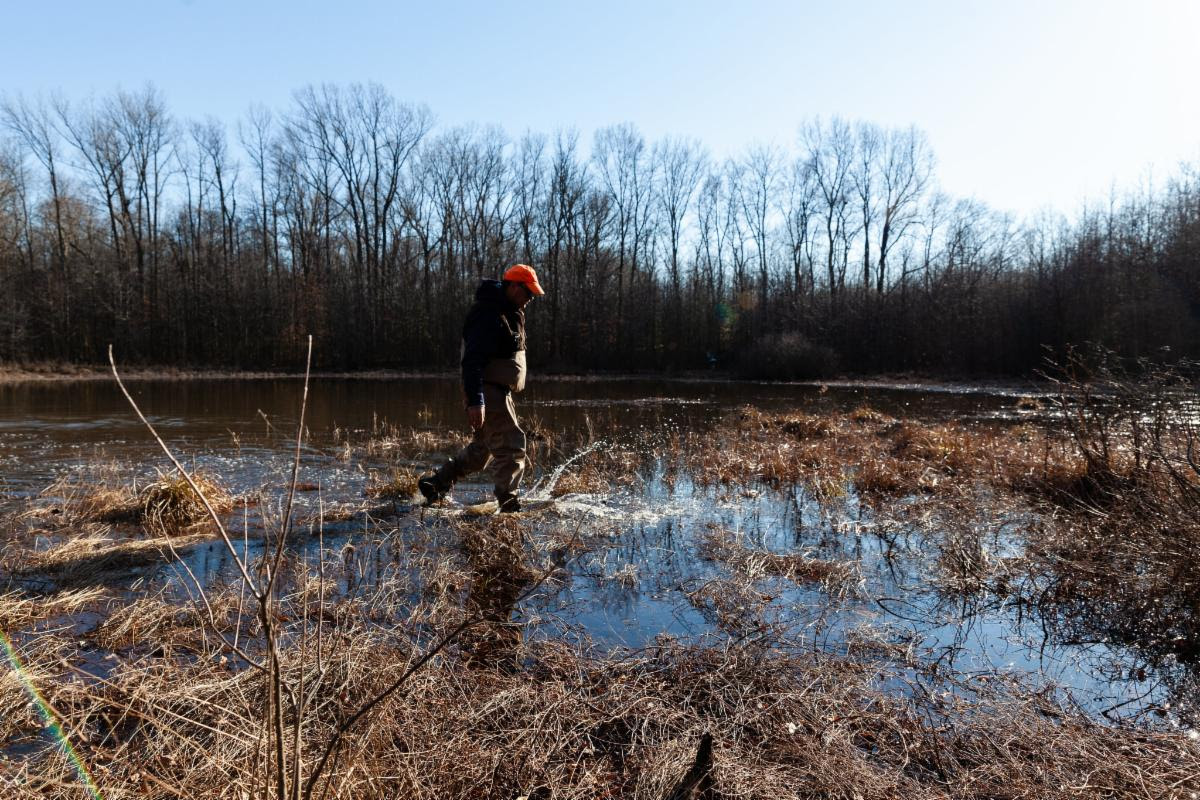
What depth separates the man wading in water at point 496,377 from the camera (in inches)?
242

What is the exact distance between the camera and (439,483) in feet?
22.3

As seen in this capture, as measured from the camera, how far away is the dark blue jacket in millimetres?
6133

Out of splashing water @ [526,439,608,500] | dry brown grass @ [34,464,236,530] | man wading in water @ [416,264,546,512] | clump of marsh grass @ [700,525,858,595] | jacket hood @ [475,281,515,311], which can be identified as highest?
jacket hood @ [475,281,515,311]

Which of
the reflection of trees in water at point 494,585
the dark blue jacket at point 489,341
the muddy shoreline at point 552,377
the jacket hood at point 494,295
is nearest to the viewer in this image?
the reflection of trees in water at point 494,585

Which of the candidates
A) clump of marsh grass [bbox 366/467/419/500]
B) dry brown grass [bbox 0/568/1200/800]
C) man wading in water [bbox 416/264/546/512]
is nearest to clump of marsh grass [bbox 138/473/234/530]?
clump of marsh grass [bbox 366/467/419/500]

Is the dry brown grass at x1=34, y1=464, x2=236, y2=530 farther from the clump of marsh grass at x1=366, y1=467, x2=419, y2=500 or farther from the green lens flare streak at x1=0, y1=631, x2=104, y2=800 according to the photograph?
the green lens flare streak at x1=0, y1=631, x2=104, y2=800

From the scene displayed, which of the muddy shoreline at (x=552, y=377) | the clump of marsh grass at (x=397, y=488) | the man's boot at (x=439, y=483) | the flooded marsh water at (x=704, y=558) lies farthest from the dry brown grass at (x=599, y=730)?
the muddy shoreline at (x=552, y=377)

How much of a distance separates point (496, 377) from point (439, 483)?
1373mm

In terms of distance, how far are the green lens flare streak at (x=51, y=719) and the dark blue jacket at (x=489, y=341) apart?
361 centimetres

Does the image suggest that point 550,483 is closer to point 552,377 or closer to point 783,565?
point 783,565

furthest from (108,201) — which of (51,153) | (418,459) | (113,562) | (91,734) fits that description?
(91,734)

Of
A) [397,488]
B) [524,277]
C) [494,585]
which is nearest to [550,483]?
[397,488]

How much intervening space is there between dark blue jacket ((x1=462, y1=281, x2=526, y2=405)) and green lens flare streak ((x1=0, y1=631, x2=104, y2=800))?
3.61 meters

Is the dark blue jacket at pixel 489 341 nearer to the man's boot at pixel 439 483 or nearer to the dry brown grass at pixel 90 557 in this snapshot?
the man's boot at pixel 439 483
